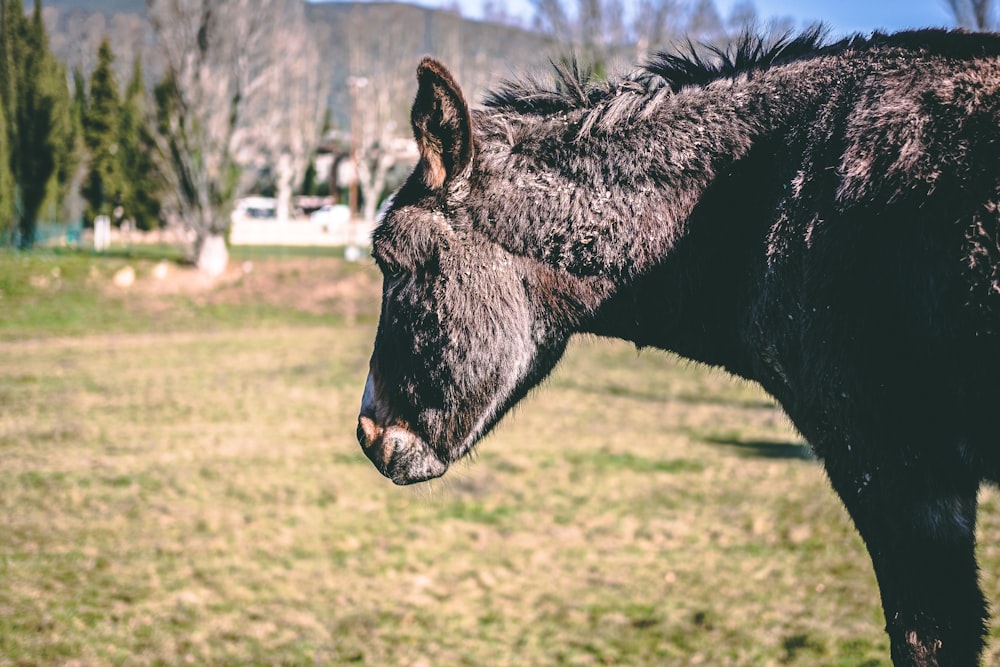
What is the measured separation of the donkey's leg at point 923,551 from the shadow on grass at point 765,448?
8071 mm

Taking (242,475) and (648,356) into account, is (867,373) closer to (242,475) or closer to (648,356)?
(242,475)

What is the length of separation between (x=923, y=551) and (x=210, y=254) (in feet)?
93.6

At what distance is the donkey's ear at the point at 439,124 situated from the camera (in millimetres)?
2400

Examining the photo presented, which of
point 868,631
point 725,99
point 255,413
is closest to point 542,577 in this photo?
point 868,631

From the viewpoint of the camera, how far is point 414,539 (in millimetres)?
7262

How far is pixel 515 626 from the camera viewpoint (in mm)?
5582

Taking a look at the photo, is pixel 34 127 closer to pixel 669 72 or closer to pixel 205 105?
pixel 205 105

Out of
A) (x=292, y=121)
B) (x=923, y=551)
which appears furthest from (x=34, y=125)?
(x=923, y=551)

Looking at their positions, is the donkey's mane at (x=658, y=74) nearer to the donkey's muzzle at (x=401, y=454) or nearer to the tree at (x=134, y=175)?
the donkey's muzzle at (x=401, y=454)

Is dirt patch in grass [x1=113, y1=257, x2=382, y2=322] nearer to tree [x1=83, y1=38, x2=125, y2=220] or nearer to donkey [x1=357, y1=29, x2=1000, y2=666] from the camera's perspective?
tree [x1=83, y1=38, x2=125, y2=220]

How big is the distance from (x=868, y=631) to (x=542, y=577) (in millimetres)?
2422

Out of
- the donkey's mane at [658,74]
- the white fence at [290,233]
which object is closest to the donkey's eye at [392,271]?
the donkey's mane at [658,74]

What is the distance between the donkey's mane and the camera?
2.45 metres

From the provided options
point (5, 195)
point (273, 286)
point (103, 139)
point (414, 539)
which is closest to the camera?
point (414, 539)
